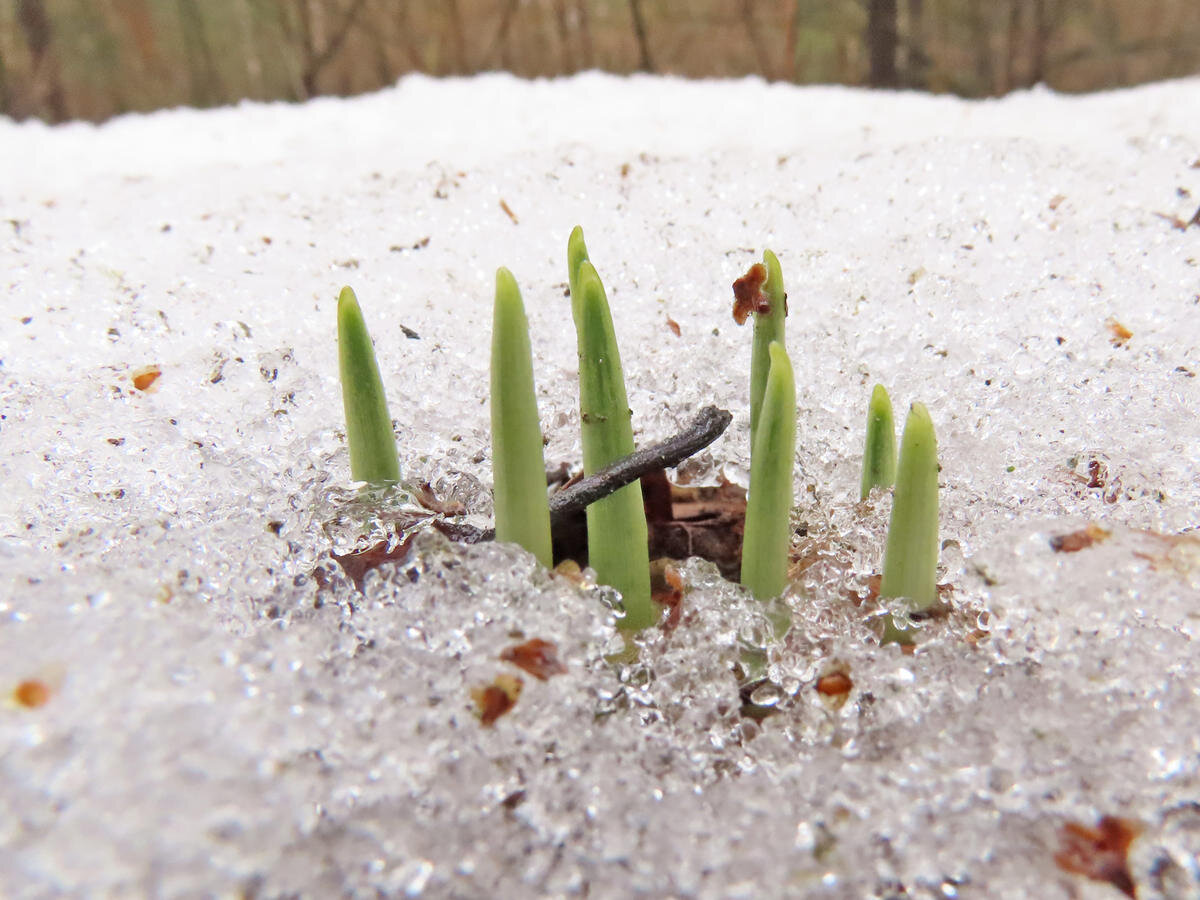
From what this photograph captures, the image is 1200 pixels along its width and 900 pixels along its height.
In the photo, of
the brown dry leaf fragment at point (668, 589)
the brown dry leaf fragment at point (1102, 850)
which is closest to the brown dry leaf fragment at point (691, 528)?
the brown dry leaf fragment at point (668, 589)

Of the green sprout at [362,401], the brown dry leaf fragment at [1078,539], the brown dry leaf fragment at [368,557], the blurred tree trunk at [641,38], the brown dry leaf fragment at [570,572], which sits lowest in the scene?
the brown dry leaf fragment at [1078,539]

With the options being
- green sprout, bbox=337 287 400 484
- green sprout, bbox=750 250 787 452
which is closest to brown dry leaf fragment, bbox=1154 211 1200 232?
green sprout, bbox=750 250 787 452

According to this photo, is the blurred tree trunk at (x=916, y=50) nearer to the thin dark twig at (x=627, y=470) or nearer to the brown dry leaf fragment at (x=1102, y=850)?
the thin dark twig at (x=627, y=470)

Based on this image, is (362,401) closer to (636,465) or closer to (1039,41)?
(636,465)

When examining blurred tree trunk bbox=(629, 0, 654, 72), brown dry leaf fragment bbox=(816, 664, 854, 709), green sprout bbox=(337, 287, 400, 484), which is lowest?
brown dry leaf fragment bbox=(816, 664, 854, 709)

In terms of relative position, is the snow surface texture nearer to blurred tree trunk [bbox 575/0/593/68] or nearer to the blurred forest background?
the blurred forest background

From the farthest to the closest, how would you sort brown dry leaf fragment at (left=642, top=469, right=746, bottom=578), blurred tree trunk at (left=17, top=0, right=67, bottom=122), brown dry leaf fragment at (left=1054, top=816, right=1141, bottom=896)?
blurred tree trunk at (left=17, top=0, right=67, bottom=122), brown dry leaf fragment at (left=642, top=469, right=746, bottom=578), brown dry leaf fragment at (left=1054, top=816, right=1141, bottom=896)

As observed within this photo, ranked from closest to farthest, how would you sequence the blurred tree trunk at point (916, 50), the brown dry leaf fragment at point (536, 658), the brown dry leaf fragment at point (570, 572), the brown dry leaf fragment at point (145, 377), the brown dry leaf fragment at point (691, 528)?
the brown dry leaf fragment at point (536, 658)
the brown dry leaf fragment at point (570, 572)
the brown dry leaf fragment at point (691, 528)
the brown dry leaf fragment at point (145, 377)
the blurred tree trunk at point (916, 50)
